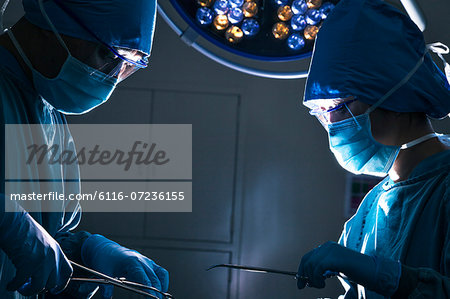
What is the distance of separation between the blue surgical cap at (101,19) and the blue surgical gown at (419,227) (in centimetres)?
83

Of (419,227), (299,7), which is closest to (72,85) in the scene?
(299,7)

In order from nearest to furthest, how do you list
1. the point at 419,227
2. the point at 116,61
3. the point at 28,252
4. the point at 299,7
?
the point at 28,252 → the point at 419,227 → the point at 116,61 → the point at 299,7

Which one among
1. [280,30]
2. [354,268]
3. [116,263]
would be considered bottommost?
[116,263]

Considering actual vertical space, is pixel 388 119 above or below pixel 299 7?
below

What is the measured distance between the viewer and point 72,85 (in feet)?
4.01

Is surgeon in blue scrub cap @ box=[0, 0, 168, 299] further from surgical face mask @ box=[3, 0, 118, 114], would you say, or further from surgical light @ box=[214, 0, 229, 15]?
surgical light @ box=[214, 0, 229, 15]

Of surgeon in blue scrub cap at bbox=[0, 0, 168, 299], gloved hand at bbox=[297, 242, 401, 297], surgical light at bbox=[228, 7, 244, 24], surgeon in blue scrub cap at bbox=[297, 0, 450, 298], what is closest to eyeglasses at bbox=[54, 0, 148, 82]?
surgeon in blue scrub cap at bbox=[0, 0, 168, 299]

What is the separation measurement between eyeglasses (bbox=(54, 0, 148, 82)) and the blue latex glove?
53cm

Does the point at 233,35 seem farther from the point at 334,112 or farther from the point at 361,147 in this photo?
the point at 361,147

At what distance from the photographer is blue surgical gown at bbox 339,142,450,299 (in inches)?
41.2

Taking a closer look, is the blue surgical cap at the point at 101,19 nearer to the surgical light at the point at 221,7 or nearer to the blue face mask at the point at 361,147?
the surgical light at the point at 221,7

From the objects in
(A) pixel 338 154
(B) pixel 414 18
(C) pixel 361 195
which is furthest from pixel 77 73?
(C) pixel 361 195

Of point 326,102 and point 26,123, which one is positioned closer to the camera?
point 26,123

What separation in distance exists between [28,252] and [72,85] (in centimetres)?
46
